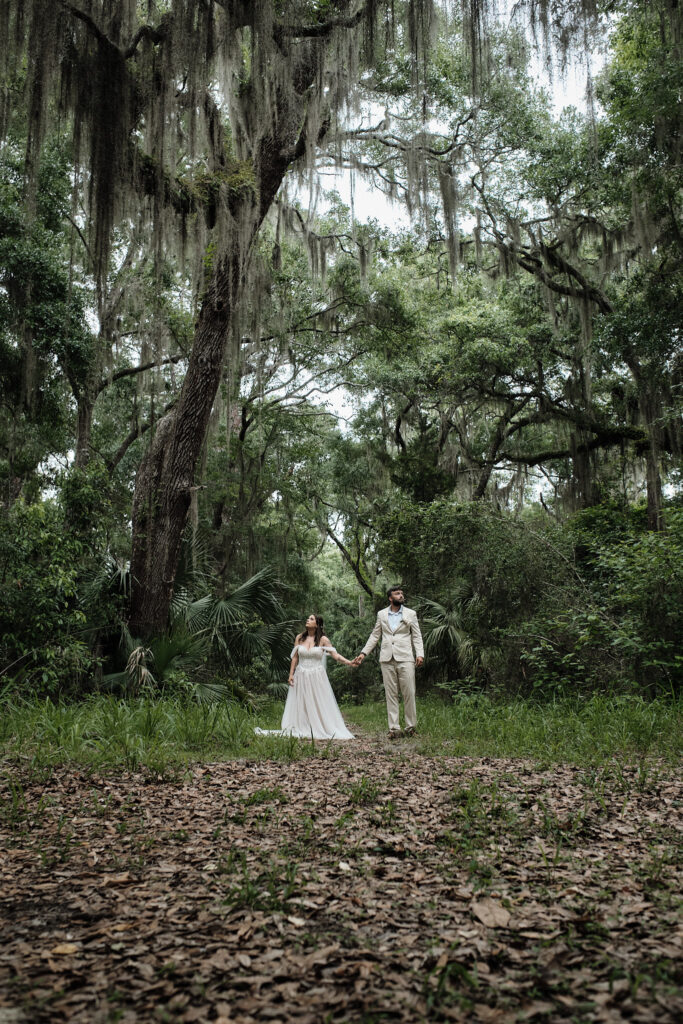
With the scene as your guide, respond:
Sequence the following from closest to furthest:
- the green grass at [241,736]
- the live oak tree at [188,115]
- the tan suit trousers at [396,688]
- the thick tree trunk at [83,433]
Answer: the green grass at [241,736] < the live oak tree at [188,115] < the tan suit trousers at [396,688] < the thick tree trunk at [83,433]

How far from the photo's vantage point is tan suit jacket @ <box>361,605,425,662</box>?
8.09 m

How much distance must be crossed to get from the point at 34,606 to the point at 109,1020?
6695 millimetres

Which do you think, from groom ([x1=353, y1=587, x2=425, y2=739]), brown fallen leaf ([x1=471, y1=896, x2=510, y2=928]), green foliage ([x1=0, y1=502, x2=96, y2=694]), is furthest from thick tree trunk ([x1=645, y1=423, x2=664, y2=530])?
brown fallen leaf ([x1=471, y1=896, x2=510, y2=928])

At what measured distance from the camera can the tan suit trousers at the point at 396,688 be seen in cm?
807

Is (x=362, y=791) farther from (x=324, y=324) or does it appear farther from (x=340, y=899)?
(x=324, y=324)

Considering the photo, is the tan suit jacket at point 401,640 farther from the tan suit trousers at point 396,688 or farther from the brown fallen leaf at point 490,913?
the brown fallen leaf at point 490,913

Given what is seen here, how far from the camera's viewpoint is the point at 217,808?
429 centimetres

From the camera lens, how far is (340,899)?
2873 mm

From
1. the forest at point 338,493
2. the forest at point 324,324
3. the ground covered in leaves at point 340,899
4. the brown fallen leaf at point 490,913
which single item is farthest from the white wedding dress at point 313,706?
the brown fallen leaf at point 490,913

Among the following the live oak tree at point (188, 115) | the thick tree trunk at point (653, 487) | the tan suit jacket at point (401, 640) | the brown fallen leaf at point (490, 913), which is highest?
the live oak tree at point (188, 115)

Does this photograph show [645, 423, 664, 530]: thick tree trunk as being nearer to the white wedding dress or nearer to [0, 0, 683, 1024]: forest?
[0, 0, 683, 1024]: forest

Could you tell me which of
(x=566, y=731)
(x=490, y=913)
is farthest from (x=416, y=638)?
(x=490, y=913)

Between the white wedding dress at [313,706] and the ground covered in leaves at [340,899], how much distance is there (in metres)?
3.43

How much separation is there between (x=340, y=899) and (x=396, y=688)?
17.5ft
